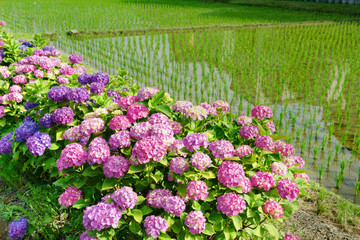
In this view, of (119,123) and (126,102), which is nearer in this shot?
(119,123)

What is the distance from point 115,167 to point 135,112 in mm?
398

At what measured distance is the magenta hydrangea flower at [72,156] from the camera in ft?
5.61

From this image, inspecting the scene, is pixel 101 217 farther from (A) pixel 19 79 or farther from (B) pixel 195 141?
(A) pixel 19 79

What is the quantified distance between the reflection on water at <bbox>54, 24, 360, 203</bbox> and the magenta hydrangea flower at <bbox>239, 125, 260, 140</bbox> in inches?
57.4

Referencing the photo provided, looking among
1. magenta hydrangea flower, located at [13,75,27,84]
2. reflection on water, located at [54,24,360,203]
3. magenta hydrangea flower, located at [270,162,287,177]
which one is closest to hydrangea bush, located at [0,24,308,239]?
magenta hydrangea flower, located at [270,162,287,177]

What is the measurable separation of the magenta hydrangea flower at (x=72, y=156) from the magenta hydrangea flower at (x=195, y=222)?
0.67 meters

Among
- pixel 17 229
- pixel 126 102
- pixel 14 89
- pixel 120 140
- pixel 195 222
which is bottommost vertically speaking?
pixel 17 229

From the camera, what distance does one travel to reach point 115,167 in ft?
5.37

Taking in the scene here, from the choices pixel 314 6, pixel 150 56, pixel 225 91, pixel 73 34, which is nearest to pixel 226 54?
pixel 150 56

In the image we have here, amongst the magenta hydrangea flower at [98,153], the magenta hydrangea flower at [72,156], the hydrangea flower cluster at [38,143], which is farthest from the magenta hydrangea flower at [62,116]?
the magenta hydrangea flower at [98,153]

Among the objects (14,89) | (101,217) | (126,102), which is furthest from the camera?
(14,89)

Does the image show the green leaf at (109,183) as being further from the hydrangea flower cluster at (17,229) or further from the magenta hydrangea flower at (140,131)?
the hydrangea flower cluster at (17,229)

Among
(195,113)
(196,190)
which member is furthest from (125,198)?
(195,113)

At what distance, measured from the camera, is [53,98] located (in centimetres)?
228
